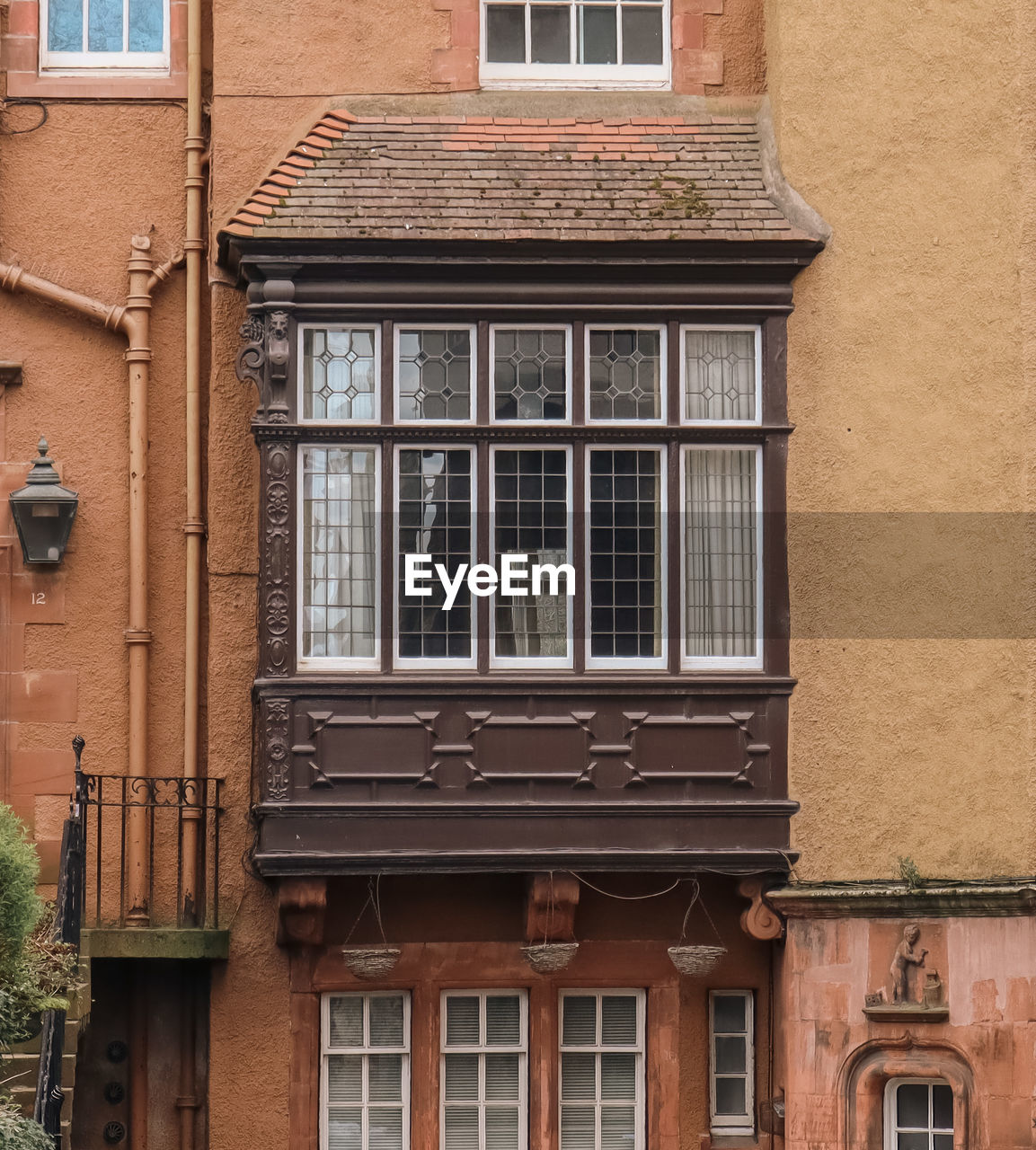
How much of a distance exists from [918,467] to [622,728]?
92.1 inches

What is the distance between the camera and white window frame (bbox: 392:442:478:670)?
40.1ft

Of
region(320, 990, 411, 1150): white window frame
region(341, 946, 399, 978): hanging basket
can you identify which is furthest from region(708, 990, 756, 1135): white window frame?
region(341, 946, 399, 978): hanging basket

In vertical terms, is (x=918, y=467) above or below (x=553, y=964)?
above

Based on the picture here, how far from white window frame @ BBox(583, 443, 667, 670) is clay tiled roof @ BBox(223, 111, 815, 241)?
122 cm

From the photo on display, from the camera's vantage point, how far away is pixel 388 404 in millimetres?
12273

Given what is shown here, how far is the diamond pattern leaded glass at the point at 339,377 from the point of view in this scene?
12.3 m

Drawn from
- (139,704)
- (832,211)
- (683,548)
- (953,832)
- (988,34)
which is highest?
(988,34)

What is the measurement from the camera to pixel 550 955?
12.3 m

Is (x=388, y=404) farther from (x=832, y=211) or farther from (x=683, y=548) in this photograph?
(x=832, y=211)

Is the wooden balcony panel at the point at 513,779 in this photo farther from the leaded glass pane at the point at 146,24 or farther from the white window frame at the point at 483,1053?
the leaded glass pane at the point at 146,24

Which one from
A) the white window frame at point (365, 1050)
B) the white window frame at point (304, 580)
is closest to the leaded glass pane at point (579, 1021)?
the white window frame at point (365, 1050)

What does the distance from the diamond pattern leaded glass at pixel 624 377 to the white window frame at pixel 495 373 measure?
14cm

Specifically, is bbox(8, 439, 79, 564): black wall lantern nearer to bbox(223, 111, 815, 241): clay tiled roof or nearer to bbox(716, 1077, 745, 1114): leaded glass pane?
bbox(223, 111, 815, 241): clay tiled roof

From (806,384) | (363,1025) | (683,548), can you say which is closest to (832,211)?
(806,384)
